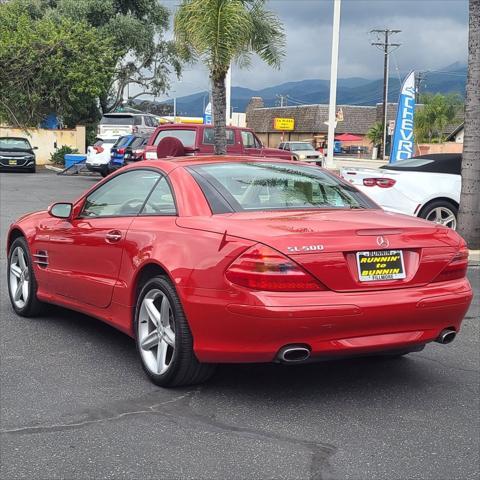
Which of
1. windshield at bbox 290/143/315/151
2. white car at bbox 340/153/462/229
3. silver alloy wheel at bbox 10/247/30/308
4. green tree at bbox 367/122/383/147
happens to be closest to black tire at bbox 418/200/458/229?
white car at bbox 340/153/462/229

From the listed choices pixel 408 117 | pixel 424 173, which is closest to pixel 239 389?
pixel 424 173

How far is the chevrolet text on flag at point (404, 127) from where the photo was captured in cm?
2067

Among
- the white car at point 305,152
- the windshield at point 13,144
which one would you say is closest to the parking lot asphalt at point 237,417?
the windshield at point 13,144

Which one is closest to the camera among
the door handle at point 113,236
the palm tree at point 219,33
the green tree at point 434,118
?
the door handle at point 113,236

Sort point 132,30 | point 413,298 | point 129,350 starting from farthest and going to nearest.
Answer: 1. point 132,30
2. point 129,350
3. point 413,298

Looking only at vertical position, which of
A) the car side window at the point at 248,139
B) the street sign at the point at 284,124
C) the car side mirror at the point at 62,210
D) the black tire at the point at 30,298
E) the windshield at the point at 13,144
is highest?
the street sign at the point at 284,124

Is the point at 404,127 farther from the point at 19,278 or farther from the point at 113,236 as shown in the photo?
the point at 113,236

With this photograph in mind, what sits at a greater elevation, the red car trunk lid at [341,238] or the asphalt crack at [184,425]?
the red car trunk lid at [341,238]

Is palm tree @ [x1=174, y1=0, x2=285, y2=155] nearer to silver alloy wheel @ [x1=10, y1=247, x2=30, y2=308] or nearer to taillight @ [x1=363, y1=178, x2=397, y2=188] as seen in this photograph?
taillight @ [x1=363, y1=178, x2=397, y2=188]

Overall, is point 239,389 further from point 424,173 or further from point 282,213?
point 424,173

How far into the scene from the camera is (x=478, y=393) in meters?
4.77

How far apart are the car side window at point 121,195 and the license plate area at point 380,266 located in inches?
69.1

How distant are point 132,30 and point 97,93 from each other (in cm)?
690

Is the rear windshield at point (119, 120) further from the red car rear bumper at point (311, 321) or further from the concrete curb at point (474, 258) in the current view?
the red car rear bumper at point (311, 321)
